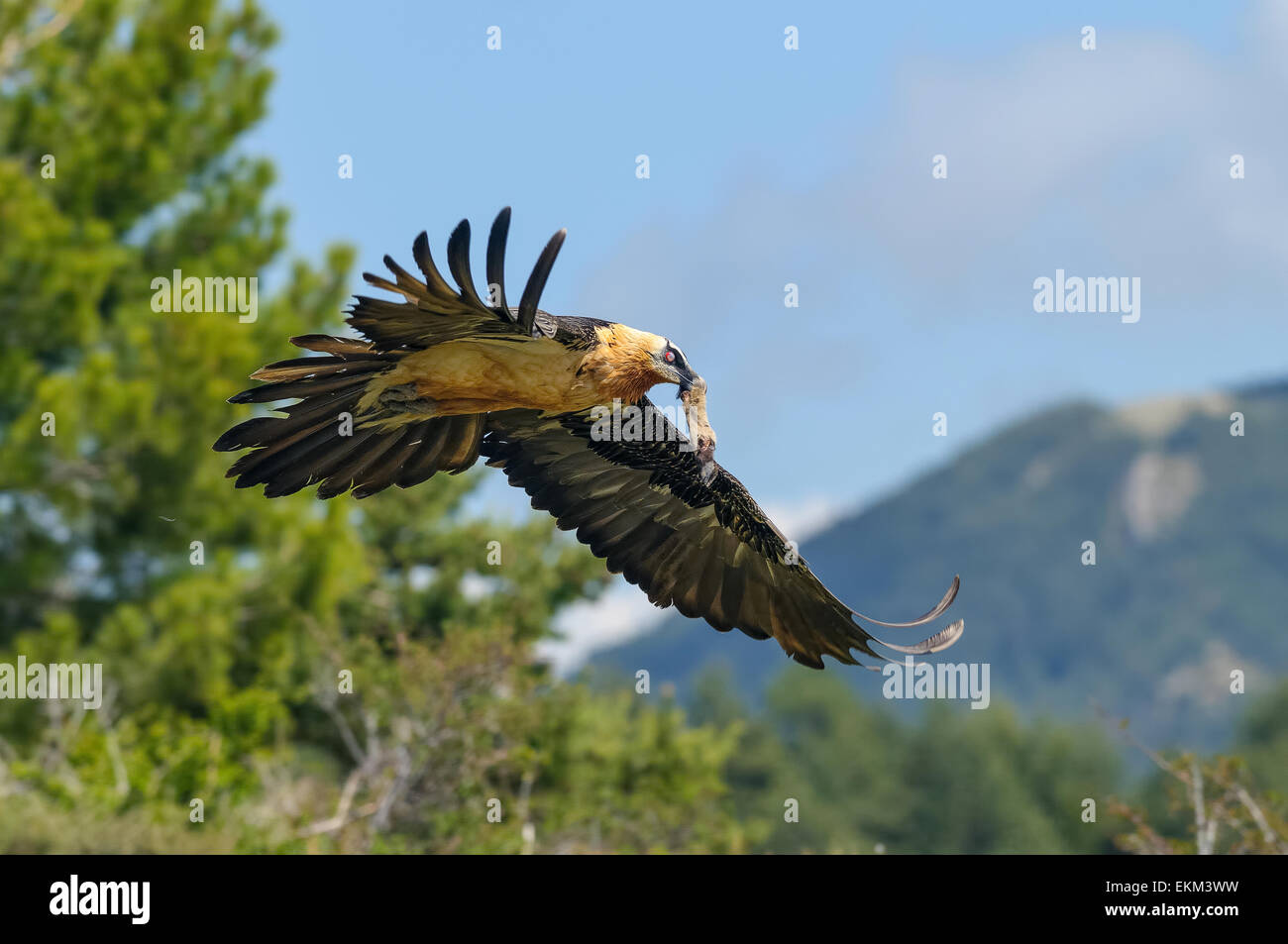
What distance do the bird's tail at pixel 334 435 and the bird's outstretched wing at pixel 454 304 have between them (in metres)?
0.28

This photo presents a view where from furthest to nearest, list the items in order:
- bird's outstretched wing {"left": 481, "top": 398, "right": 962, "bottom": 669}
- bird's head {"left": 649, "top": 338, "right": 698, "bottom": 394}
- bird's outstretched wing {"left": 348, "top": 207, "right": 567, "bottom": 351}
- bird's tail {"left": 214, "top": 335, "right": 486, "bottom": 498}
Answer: bird's outstretched wing {"left": 481, "top": 398, "right": 962, "bottom": 669} → bird's head {"left": 649, "top": 338, "right": 698, "bottom": 394} → bird's tail {"left": 214, "top": 335, "right": 486, "bottom": 498} → bird's outstretched wing {"left": 348, "top": 207, "right": 567, "bottom": 351}

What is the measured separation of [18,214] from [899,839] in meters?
35.3

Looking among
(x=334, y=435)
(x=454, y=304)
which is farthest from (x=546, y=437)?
(x=454, y=304)

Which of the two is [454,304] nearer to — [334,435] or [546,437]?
[334,435]

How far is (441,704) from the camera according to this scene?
13672 millimetres

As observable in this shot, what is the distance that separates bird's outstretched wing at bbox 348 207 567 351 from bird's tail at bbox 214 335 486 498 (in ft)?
0.93

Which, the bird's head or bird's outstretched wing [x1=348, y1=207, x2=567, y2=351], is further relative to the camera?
the bird's head

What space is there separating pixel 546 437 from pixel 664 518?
28.7 inches

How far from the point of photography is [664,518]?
8141 millimetres

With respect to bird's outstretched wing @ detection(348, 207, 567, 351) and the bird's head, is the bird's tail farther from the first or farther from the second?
the bird's head

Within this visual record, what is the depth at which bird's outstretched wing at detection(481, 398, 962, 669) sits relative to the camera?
26.0 ft

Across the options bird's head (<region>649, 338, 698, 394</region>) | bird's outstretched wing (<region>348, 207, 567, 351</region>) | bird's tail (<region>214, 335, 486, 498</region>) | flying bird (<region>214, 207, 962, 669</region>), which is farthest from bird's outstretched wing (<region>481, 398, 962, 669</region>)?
bird's outstretched wing (<region>348, 207, 567, 351</region>)
